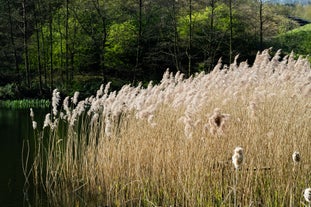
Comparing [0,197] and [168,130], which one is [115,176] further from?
[0,197]

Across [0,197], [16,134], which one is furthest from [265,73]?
[16,134]

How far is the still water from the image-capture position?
6.89m

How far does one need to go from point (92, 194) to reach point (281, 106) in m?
3.03

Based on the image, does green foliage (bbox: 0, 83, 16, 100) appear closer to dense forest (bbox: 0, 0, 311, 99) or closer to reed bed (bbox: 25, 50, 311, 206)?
dense forest (bbox: 0, 0, 311, 99)

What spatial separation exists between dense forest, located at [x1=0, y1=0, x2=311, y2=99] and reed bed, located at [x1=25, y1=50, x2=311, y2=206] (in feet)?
76.8

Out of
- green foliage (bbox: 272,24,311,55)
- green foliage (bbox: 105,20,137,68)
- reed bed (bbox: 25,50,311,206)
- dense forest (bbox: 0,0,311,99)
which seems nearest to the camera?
reed bed (bbox: 25,50,311,206)

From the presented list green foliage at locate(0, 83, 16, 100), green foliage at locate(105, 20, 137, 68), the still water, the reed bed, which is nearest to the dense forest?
green foliage at locate(105, 20, 137, 68)

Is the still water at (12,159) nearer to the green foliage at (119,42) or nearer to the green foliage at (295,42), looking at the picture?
the green foliage at (119,42)

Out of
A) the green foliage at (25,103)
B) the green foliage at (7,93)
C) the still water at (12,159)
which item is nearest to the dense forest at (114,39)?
the green foliage at (7,93)

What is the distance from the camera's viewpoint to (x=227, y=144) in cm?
558

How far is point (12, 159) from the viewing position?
9.52m

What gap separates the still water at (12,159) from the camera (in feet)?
22.6

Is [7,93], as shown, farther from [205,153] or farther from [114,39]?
[205,153]

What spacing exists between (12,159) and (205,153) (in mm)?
5514
